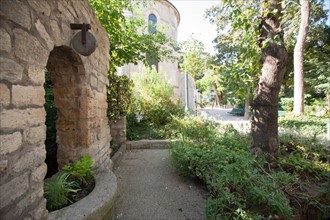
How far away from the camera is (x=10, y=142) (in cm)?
124

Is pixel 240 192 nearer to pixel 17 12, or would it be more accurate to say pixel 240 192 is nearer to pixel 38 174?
pixel 38 174

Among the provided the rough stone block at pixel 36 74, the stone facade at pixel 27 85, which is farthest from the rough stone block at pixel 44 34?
the rough stone block at pixel 36 74

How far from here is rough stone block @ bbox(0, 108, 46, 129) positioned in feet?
3.96

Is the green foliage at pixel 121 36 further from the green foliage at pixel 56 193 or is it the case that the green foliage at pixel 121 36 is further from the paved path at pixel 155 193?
the green foliage at pixel 56 193

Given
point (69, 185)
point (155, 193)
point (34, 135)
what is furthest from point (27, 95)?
point (155, 193)

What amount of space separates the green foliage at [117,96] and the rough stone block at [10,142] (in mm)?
3069

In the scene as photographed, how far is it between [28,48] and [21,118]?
1.75ft

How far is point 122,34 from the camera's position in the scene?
4.66 m

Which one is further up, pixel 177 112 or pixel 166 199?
pixel 177 112

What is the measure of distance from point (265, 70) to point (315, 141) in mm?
→ 2217

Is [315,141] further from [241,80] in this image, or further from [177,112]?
[177,112]

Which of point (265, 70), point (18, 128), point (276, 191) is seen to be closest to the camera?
point (18, 128)

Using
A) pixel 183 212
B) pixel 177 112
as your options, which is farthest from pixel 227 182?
pixel 177 112

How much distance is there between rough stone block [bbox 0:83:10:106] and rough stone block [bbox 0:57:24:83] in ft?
0.19
